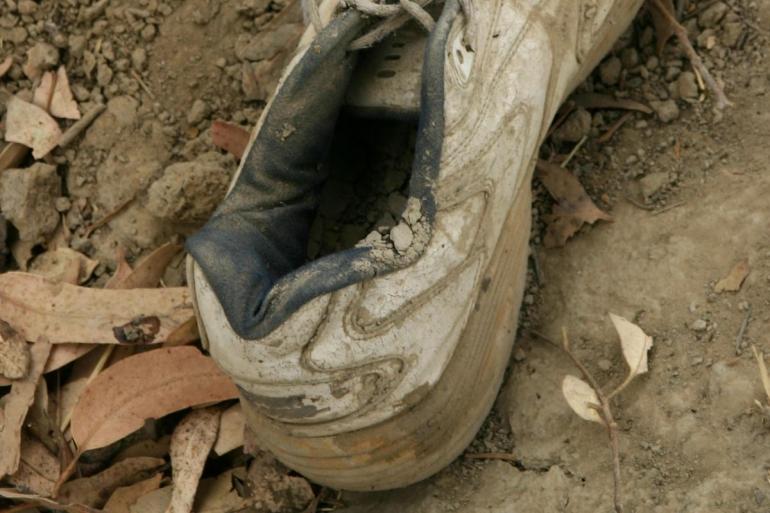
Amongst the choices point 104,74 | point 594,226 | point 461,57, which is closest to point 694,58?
point 594,226

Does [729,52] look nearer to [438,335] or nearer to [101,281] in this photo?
[438,335]

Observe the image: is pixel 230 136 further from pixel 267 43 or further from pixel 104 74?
pixel 104 74

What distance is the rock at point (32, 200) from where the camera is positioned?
8.09 feet

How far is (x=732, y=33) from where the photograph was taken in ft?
7.49

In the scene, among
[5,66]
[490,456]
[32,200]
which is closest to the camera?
[490,456]

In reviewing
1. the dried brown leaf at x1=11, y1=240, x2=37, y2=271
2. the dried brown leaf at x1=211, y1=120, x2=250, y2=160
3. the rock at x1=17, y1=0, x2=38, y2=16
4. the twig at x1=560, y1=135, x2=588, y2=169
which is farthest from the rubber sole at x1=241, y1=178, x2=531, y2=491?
the rock at x1=17, y1=0, x2=38, y2=16

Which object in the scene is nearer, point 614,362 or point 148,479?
point 614,362

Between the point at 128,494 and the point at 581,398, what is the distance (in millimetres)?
1044

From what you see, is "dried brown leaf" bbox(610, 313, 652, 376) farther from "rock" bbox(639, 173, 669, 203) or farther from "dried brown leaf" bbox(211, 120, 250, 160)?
"dried brown leaf" bbox(211, 120, 250, 160)

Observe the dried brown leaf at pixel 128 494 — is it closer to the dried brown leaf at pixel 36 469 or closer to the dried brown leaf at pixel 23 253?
the dried brown leaf at pixel 36 469

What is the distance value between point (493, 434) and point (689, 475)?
17.4 inches

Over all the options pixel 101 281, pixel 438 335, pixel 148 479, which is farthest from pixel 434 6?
pixel 148 479

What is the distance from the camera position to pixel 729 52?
2.29 metres

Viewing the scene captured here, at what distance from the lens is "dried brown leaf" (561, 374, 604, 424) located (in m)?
2.02
